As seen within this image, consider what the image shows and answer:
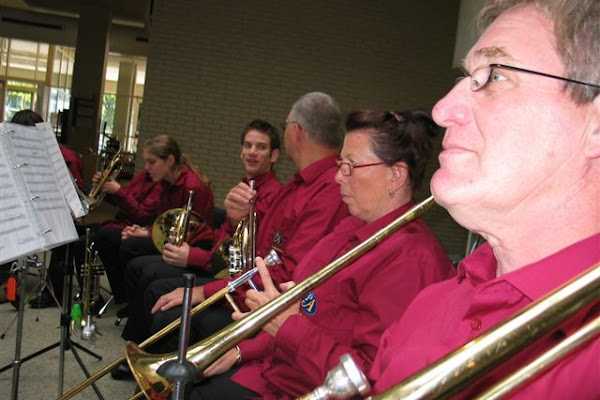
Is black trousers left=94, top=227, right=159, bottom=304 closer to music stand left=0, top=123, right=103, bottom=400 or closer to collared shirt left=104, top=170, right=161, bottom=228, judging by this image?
collared shirt left=104, top=170, right=161, bottom=228

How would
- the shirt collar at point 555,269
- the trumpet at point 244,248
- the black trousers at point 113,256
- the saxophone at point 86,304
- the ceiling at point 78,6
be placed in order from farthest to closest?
the ceiling at point 78,6 → the black trousers at point 113,256 → the saxophone at point 86,304 → the trumpet at point 244,248 → the shirt collar at point 555,269

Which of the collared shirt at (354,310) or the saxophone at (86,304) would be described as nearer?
the collared shirt at (354,310)

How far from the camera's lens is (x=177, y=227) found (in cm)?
376

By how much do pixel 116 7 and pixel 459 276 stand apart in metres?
12.4

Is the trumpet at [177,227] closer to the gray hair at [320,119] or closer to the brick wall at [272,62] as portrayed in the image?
the gray hair at [320,119]

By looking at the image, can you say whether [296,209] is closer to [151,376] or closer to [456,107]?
[151,376]

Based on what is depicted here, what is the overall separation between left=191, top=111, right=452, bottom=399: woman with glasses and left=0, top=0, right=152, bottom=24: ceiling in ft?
34.0

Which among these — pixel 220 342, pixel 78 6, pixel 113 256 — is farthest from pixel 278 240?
pixel 78 6

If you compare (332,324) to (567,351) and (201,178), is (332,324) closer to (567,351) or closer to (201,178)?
(567,351)

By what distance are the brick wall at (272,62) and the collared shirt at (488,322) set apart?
23.0 ft

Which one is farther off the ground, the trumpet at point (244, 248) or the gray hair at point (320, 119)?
the gray hair at point (320, 119)

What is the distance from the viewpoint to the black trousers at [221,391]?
190 centimetres

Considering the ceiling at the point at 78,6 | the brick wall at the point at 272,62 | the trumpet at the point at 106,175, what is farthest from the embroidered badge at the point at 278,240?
the ceiling at the point at 78,6

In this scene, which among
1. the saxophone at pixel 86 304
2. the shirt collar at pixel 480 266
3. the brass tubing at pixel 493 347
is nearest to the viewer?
the brass tubing at pixel 493 347
